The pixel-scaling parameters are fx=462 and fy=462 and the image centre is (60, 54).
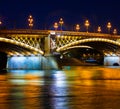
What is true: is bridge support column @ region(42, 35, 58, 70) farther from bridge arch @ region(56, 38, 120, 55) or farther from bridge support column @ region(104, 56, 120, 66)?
bridge support column @ region(104, 56, 120, 66)

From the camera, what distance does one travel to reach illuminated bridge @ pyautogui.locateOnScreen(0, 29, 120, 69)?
97.6 m

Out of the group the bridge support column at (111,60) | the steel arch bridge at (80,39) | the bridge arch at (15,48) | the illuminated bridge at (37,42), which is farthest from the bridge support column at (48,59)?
the bridge support column at (111,60)

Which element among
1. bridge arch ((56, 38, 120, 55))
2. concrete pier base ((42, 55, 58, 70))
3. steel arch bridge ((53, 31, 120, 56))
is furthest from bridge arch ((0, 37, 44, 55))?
bridge arch ((56, 38, 120, 55))

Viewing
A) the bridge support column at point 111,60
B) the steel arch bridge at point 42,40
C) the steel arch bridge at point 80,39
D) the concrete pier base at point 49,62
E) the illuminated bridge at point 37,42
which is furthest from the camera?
the bridge support column at point 111,60

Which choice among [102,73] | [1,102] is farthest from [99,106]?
[102,73]

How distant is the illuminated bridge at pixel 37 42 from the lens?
320ft

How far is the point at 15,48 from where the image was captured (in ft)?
344

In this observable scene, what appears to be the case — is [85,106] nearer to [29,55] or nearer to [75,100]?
[75,100]

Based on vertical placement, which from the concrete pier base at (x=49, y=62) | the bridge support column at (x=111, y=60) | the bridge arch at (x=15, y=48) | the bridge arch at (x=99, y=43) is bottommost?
the concrete pier base at (x=49, y=62)

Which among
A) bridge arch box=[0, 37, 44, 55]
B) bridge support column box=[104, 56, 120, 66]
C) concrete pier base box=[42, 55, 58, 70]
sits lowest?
concrete pier base box=[42, 55, 58, 70]

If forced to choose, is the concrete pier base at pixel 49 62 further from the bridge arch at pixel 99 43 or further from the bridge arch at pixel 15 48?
the bridge arch at pixel 99 43

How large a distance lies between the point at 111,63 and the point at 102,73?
88652 mm

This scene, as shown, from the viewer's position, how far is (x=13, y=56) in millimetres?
111875

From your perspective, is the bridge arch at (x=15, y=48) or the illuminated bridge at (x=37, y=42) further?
the illuminated bridge at (x=37, y=42)
